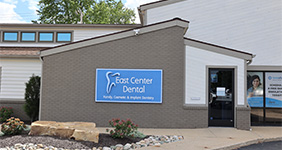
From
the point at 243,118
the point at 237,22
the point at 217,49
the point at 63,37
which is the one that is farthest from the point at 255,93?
the point at 63,37

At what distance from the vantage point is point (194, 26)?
13.8 meters

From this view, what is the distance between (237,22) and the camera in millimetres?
13641

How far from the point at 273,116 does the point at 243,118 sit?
2.73 metres

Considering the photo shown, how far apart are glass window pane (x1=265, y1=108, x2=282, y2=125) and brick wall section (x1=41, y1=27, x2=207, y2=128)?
391 centimetres

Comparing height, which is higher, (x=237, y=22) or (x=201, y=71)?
(x=237, y=22)

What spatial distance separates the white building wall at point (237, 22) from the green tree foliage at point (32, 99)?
7603mm

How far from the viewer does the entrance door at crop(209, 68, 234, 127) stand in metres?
10.9

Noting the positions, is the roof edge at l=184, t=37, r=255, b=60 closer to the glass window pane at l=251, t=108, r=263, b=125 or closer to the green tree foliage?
the glass window pane at l=251, t=108, r=263, b=125

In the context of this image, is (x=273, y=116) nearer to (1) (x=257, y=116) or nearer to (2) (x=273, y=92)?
(1) (x=257, y=116)

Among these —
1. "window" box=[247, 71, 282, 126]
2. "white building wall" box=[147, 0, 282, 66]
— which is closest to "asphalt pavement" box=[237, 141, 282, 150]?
"window" box=[247, 71, 282, 126]

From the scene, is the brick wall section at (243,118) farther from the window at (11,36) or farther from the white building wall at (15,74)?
the window at (11,36)

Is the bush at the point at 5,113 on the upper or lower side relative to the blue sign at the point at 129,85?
lower

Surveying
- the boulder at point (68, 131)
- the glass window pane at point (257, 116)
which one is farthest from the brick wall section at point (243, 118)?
the boulder at point (68, 131)

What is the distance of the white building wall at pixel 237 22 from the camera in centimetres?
1341
